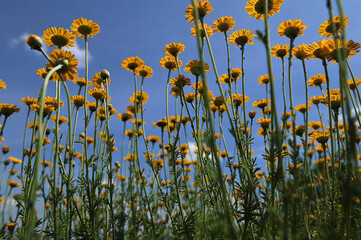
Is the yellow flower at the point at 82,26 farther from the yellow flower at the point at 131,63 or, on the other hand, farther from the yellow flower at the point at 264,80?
the yellow flower at the point at 264,80

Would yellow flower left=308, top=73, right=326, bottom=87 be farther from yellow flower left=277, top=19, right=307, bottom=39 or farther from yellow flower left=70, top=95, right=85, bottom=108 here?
yellow flower left=70, top=95, right=85, bottom=108

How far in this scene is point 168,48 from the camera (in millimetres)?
2748

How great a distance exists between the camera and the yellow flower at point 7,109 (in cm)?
309

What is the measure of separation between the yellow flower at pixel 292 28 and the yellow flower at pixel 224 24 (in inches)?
23.1

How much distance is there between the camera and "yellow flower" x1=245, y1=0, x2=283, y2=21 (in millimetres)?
2039

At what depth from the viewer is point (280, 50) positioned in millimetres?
2650

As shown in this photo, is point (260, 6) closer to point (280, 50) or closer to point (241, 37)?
point (241, 37)

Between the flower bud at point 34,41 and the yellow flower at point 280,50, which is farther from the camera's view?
the yellow flower at point 280,50

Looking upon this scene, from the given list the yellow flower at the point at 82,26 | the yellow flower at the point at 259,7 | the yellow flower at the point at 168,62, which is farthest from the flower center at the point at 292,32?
the yellow flower at the point at 82,26

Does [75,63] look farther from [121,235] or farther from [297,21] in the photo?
[121,235]

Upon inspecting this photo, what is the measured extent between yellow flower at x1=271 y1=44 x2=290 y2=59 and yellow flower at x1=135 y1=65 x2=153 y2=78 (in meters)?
1.50

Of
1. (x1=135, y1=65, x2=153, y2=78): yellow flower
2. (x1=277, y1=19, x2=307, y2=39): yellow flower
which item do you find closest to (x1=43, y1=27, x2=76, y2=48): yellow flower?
(x1=135, y1=65, x2=153, y2=78): yellow flower

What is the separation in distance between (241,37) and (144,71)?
1279mm

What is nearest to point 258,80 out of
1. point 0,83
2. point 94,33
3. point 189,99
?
point 189,99
